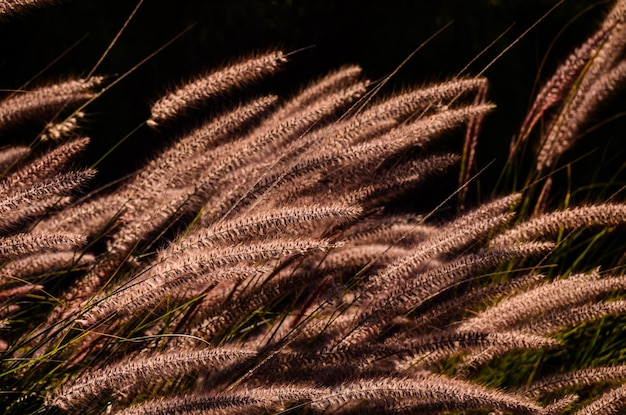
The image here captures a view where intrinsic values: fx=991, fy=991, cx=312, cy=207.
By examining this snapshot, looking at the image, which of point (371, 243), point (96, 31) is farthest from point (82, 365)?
point (96, 31)

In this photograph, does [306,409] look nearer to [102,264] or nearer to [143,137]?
[102,264]

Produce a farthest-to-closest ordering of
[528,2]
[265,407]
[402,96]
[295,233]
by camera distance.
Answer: [528,2]
[402,96]
[295,233]
[265,407]

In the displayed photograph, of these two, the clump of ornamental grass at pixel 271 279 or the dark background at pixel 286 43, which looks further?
the dark background at pixel 286 43

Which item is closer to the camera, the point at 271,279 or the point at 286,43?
the point at 271,279

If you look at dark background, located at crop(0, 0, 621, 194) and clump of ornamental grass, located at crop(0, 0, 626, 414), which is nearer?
clump of ornamental grass, located at crop(0, 0, 626, 414)
